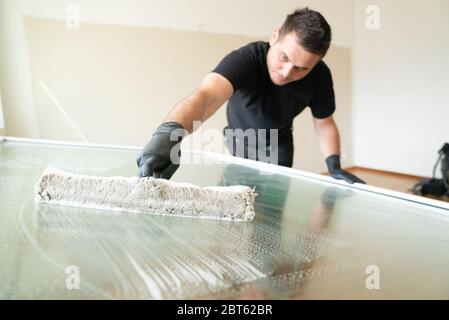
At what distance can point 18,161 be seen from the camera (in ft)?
3.56

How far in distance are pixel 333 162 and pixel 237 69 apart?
0.57m

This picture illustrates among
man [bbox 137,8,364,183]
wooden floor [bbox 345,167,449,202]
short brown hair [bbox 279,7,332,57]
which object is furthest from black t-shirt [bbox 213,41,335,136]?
wooden floor [bbox 345,167,449,202]

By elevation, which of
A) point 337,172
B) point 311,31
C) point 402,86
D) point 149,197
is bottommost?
point 337,172

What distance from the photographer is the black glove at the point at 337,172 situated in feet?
3.51

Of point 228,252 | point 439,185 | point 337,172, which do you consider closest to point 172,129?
point 228,252

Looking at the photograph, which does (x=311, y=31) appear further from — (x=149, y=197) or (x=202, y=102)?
(x=149, y=197)

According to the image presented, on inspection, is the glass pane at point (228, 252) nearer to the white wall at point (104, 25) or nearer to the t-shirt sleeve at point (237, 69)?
the t-shirt sleeve at point (237, 69)

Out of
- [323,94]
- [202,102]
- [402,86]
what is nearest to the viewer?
[202,102]

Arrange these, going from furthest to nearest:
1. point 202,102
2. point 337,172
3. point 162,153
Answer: point 337,172 < point 202,102 < point 162,153

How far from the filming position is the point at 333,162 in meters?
1.38

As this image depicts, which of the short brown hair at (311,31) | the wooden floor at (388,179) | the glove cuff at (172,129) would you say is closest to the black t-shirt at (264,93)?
the short brown hair at (311,31)

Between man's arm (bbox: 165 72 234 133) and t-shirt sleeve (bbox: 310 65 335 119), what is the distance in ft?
1.50

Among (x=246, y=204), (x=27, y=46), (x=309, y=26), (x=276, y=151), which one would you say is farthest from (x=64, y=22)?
(x=246, y=204)

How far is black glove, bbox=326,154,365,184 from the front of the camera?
3.51 feet
